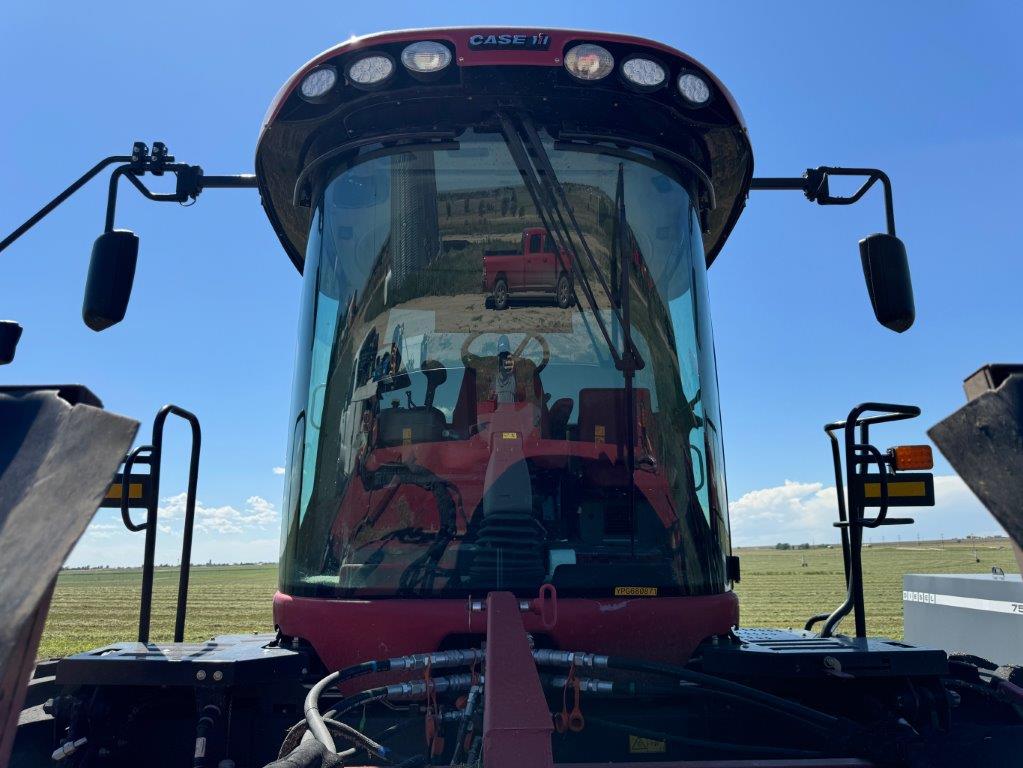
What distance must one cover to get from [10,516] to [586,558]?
1.77 meters

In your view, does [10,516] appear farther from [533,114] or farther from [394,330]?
[533,114]

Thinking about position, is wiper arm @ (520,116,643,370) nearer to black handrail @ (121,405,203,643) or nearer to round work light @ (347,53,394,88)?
round work light @ (347,53,394,88)

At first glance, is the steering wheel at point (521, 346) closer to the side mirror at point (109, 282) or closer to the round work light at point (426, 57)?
the round work light at point (426, 57)

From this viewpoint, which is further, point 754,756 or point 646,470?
point 646,470

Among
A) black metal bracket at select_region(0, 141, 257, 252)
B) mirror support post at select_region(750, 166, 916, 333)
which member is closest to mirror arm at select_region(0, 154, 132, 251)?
black metal bracket at select_region(0, 141, 257, 252)

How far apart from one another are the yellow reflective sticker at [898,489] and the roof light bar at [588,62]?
179 cm

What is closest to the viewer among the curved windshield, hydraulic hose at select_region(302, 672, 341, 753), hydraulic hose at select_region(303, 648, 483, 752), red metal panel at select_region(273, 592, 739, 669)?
hydraulic hose at select_region(302, 672, 341, 753)

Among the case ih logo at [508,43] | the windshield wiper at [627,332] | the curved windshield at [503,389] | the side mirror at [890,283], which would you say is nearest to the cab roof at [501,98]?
the case ih logo at [508,43]

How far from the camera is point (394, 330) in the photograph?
3205 mm

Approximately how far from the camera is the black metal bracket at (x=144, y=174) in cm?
331

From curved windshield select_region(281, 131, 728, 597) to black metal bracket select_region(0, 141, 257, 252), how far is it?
0.71 m

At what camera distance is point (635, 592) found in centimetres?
287

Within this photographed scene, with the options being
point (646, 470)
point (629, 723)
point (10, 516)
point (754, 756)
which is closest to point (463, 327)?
point (646, 470)

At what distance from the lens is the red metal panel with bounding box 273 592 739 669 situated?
9.05ft
